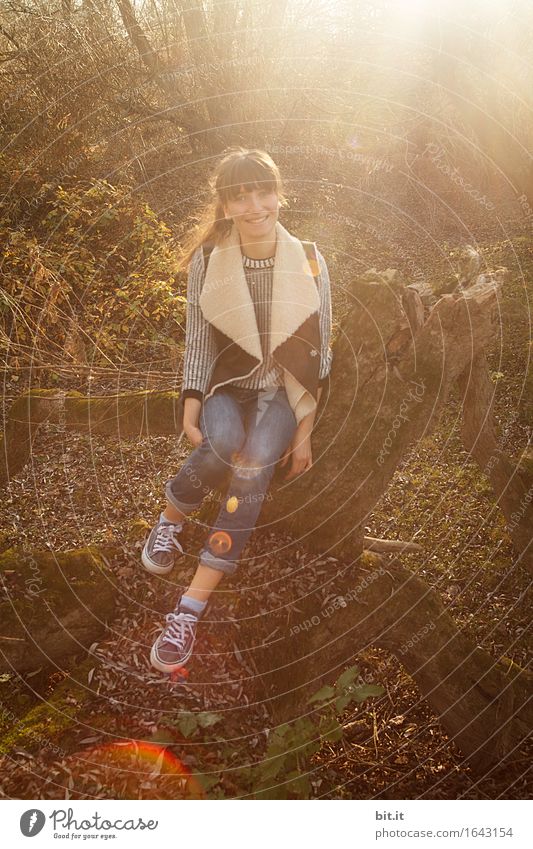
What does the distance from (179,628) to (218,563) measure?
0.36 m

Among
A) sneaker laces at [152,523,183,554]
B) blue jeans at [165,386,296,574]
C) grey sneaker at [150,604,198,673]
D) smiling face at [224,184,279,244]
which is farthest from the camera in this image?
sneaker laces at [152,523,183,554]

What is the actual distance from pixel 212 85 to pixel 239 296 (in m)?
8.21

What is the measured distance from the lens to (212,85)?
9.77 meters

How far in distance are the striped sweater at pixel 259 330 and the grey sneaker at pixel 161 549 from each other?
735 mm

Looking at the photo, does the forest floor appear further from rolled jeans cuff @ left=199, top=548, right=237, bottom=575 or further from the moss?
rolled jeans cuff @ left=199, top=548, right=237, bottom=575

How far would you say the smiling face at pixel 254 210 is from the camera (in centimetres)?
304

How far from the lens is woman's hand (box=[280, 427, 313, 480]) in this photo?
3.10 metres

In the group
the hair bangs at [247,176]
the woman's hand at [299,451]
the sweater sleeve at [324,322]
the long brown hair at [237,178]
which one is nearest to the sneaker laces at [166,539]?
the woman's hand at [299,451]

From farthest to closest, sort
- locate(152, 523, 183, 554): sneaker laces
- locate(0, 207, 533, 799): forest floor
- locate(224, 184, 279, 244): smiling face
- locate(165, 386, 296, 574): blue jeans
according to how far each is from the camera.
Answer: locate(152, 523, 183, 554): sneaker laces → locate(224, 184, 279, 244): smiling face → locate(165, 386, 296, 574): blue jeans → locate(0, 207, 533, 799): forest floor

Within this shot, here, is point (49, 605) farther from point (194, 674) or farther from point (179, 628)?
point (194, 674)
